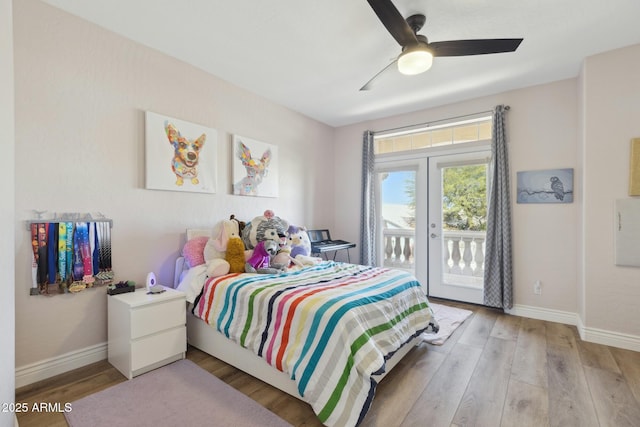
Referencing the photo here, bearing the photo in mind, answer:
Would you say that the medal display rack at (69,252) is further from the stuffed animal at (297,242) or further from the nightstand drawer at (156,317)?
the stuffed animal at (297,242)

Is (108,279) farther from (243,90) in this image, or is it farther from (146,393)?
(243,90)

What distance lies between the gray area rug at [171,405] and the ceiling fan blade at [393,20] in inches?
95.0

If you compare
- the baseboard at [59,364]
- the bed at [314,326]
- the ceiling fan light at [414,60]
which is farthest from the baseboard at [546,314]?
the baseboard at [59,364]

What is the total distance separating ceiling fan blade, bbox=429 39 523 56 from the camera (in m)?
1.97

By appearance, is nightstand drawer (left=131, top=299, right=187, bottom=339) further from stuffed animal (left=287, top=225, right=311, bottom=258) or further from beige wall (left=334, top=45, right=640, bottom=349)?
beige wall (left=334, top=45, right=640, bottom=349)

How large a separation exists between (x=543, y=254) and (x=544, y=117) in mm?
1558

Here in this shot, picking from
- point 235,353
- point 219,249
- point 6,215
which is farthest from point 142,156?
point 235,353

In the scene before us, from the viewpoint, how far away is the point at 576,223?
308 cm

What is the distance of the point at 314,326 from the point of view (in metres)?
1.71

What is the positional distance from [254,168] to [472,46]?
8.16 feet

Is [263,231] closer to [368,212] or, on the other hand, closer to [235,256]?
[235,256]

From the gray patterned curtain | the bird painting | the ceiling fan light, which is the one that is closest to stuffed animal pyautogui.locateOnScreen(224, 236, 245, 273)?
the ceiling fan light

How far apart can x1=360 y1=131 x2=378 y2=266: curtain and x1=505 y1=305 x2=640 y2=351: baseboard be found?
1.87 metres

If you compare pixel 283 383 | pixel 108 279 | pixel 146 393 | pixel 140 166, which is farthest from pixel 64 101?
pixel 283 383
